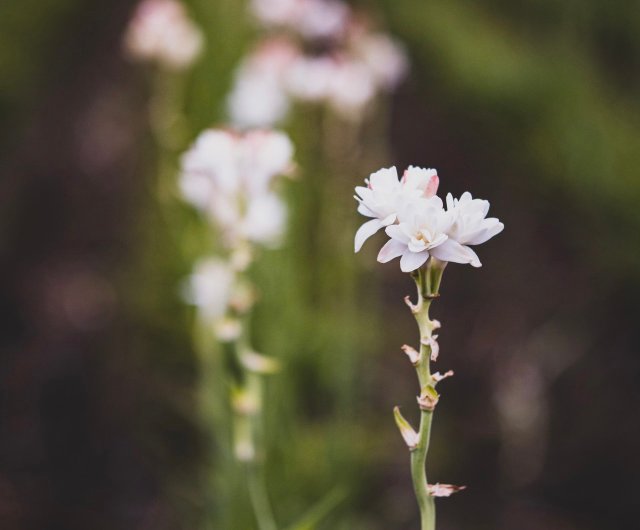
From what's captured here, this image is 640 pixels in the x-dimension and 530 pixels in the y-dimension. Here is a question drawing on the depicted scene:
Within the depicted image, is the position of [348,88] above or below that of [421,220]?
above

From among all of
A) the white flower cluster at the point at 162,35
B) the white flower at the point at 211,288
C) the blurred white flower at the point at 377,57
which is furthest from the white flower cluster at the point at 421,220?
the blurred white flower at the point at 377,57

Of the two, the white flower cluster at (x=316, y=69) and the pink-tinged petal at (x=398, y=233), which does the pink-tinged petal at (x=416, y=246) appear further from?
the white flower cluster at (x=316, y=69)

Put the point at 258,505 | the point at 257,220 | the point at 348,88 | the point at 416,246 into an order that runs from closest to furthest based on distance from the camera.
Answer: the point at 416,246 < the point at 258,505 < the point at 257,220 < the point at 348,88

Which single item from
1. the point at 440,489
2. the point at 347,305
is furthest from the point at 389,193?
the point at 347,305

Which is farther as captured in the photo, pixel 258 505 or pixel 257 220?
pixel 257 220

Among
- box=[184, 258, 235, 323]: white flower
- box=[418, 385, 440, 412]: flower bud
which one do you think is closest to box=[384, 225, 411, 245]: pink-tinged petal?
box=[418, 385, 440, 412]: flower bud

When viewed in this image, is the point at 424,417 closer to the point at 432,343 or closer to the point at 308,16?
the point at 432,343
